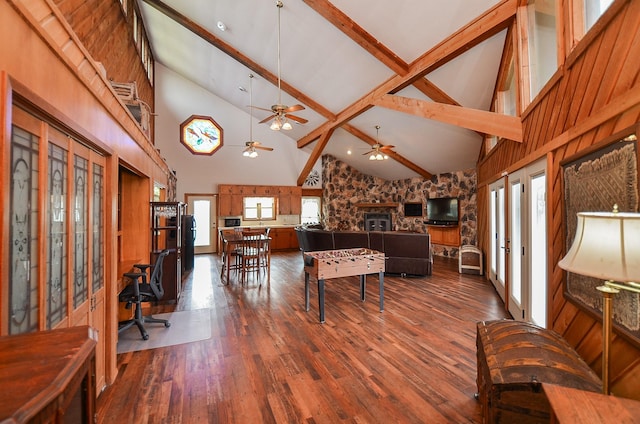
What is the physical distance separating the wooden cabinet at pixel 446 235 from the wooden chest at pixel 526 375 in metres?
6.82

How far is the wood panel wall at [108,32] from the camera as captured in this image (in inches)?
128

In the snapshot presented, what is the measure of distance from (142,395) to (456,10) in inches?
206

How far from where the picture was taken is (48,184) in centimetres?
160

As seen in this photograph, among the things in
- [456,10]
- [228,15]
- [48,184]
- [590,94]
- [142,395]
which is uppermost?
[228,15]

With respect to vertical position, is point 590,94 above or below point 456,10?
below

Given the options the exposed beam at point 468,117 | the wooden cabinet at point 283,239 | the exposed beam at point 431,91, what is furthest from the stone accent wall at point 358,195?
the exposed beam at point 468,117

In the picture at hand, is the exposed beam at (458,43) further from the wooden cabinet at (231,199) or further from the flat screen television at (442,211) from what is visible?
the wooden cabinet at (231,199)

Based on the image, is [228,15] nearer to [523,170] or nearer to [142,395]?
[523,170]

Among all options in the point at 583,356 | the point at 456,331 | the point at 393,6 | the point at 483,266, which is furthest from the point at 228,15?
the point at 483,266

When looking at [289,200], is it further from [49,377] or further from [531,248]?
[49,377]

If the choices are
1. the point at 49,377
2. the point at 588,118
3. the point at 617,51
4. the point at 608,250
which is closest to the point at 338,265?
the point at 588,118

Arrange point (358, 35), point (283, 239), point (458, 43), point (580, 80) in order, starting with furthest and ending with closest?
point (283, 239), point (358, 35), point (458, 43), point (580, 80)

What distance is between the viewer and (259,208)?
10.1 metres

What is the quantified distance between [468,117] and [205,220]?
8.22m
